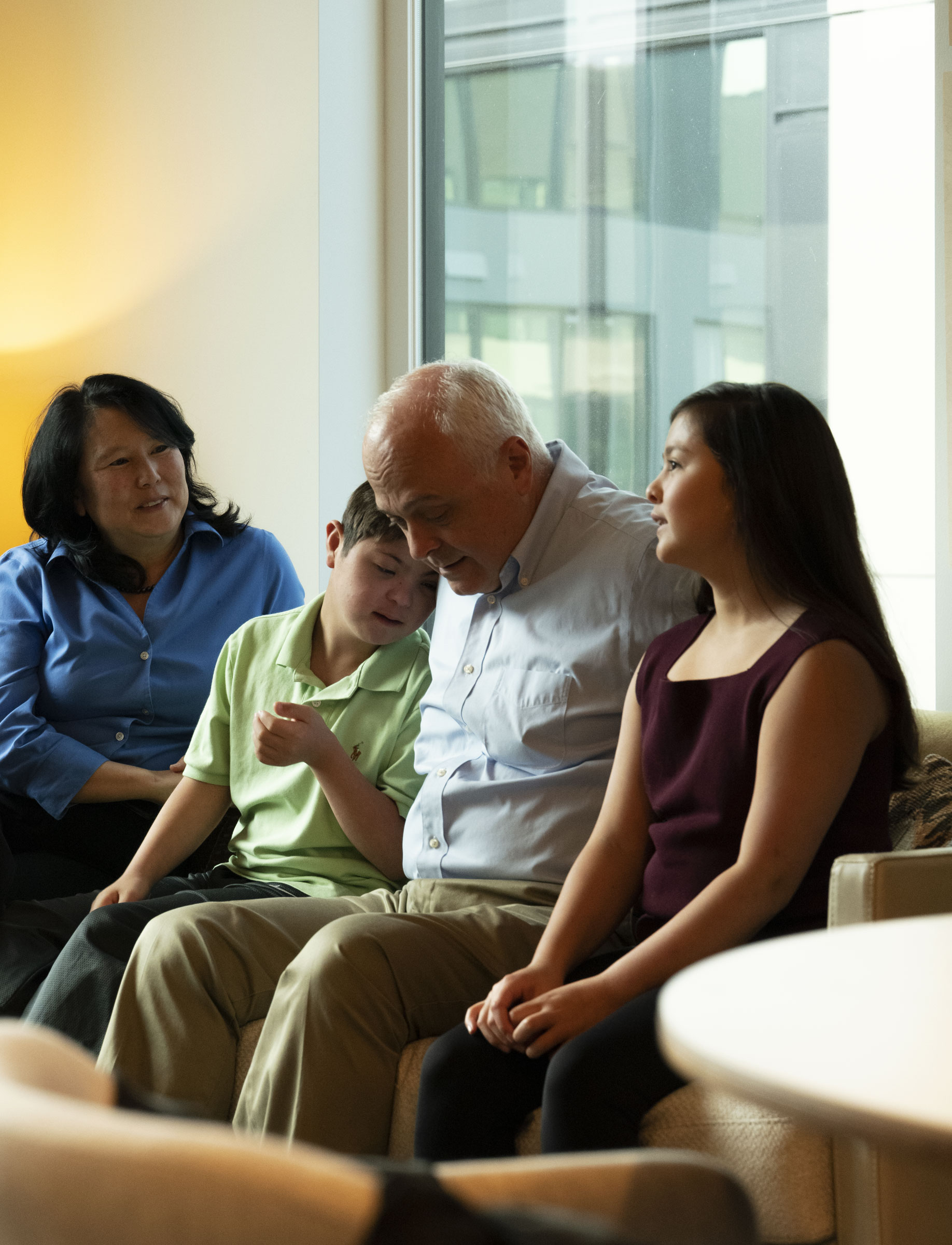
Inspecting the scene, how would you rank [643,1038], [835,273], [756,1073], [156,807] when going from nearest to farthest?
[756,1073] < [643,1038] < [156,807] < [835,273]

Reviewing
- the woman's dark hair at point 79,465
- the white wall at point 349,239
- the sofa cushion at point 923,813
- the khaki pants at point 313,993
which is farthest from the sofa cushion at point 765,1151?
the white wall at point 349,239

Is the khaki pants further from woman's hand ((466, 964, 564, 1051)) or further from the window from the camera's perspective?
the window

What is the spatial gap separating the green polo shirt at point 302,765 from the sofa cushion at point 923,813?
2.47 feet

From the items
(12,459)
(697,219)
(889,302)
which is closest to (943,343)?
(889,302)

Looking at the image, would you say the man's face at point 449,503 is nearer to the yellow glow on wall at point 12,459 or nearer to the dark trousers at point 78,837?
the dark trousers at point 78,837

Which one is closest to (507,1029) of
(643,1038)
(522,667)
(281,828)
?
(643,1038)

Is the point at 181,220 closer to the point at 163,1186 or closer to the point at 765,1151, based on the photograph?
the point at 765,1151

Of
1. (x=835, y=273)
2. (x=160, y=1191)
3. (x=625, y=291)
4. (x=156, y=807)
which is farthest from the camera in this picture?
(x=625, y=291)

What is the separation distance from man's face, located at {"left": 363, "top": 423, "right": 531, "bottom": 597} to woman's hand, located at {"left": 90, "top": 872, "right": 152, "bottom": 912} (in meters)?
0.73

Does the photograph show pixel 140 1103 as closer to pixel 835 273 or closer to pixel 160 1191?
pixel 160 1191

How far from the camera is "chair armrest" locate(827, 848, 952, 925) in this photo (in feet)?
4.35

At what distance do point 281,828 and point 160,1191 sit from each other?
1590mm

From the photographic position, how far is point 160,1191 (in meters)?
0.53

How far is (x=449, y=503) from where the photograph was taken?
1910 mm
